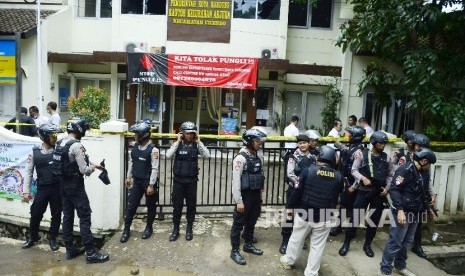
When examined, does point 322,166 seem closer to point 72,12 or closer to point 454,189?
point 454,189

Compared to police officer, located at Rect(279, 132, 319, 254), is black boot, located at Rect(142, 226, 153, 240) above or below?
below

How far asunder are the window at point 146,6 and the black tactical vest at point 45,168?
8606 millimetres

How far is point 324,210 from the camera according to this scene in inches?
182

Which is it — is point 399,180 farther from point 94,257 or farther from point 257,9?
point 257,9

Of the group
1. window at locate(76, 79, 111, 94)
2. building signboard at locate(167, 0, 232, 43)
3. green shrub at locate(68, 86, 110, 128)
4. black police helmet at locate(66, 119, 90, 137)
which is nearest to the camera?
black police helmet at locate(66, 119, 90, 137)

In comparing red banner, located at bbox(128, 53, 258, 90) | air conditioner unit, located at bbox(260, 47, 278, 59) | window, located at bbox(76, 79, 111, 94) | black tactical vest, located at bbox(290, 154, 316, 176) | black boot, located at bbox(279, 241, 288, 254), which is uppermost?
air conditioner unit, located at bbox(260, 47, 278, 59)

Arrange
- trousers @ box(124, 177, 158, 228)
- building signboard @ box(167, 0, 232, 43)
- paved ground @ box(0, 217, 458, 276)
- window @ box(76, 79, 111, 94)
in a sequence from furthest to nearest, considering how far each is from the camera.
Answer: window @ box(76, 79, 111, 94)
building signboard @ box(167, 0, 232, 43)
trousers @ box(124, 177, 158, 228)
paved ground @ box(0, 217, 458, 276)

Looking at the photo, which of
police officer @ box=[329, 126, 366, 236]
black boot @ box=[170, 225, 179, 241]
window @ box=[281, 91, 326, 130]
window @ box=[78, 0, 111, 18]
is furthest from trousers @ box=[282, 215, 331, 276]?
window @ box=[78, 0, 111, 18]

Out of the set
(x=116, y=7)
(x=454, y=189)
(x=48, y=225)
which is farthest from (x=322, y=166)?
(x=116, y=7)

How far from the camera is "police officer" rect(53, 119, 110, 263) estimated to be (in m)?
5.04

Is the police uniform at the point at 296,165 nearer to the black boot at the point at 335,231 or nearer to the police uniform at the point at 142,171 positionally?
the black boot at the point at 335,231

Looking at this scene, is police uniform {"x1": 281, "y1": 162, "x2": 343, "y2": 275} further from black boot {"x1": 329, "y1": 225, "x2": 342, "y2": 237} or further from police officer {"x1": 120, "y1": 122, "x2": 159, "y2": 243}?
police officer {"x1": 120, "y1": 122, "x2": 159, "y2": 243}

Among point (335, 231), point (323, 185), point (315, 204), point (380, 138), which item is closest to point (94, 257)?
point (315, 204)

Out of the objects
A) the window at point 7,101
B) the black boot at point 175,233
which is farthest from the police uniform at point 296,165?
the window at point 7,101
